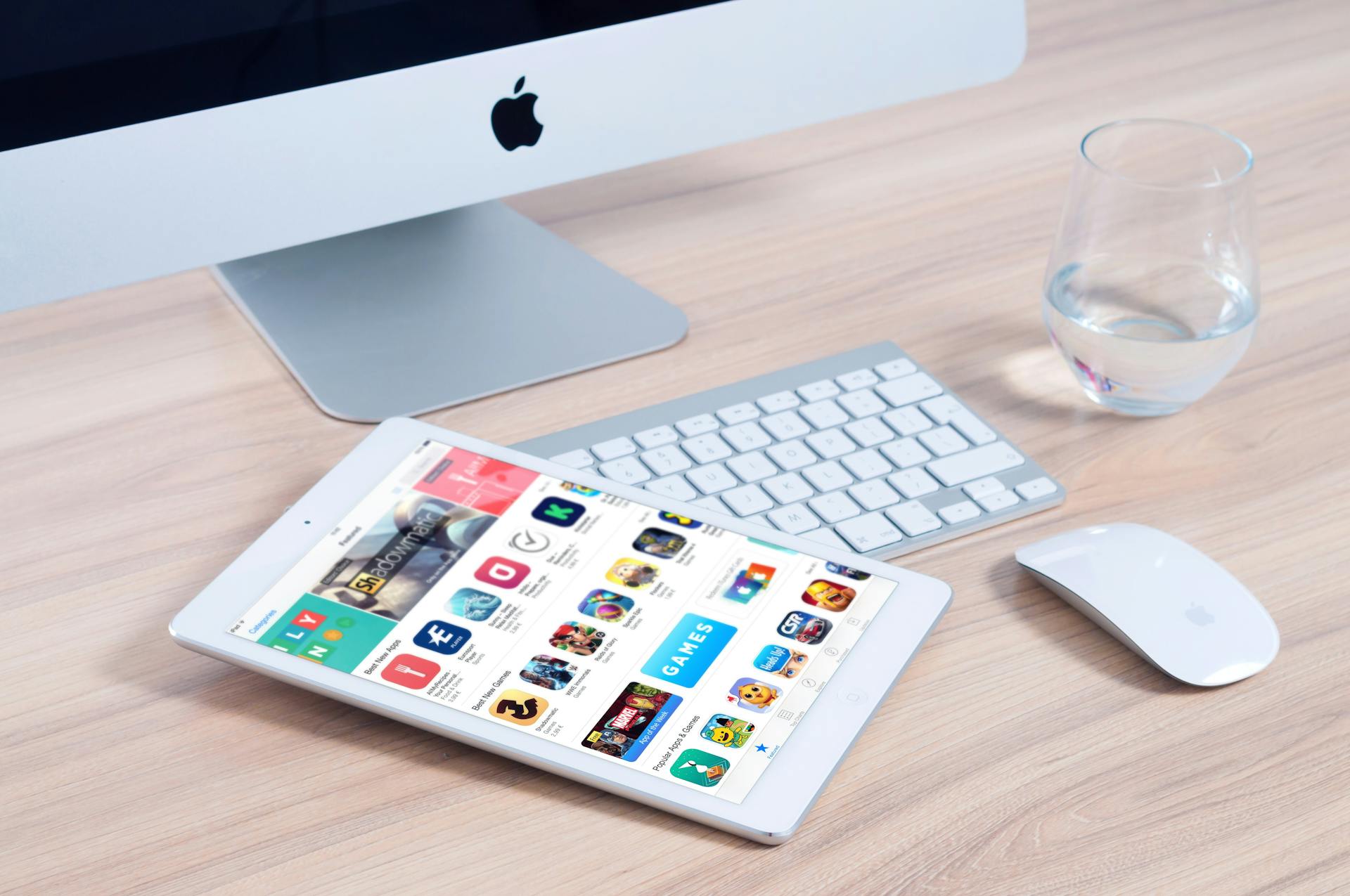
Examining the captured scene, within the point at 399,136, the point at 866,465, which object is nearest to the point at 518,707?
the point at 866,465

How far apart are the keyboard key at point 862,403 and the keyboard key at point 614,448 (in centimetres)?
11

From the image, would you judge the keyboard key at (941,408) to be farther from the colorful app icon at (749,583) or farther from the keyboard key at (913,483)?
the colorful app icon at (749,583)

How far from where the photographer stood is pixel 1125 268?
65 cm

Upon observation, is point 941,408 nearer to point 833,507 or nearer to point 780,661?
point 833,507

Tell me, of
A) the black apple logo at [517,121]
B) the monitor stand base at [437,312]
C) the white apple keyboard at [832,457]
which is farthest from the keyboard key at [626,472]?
the black apple logo at [517,121]

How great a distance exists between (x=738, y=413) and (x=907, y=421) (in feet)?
0.28

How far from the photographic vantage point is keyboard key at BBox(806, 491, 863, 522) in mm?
564

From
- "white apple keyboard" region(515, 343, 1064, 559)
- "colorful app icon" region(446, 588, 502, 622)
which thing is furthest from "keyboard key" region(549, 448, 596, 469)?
"colorful app icon" region(446, 588, 502, 622)

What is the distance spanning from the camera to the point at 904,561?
0.55m

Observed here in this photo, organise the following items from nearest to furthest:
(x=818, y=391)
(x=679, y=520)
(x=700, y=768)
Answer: (x=700, y=768) < (x=679, y=520) < (x=818, y=391)

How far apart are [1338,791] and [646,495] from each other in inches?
11.5

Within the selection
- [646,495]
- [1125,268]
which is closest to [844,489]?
[646,495]

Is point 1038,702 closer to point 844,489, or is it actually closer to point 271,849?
point 844,489

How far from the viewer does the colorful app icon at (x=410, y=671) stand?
18.4 inches
